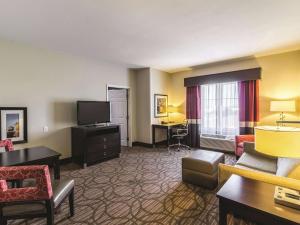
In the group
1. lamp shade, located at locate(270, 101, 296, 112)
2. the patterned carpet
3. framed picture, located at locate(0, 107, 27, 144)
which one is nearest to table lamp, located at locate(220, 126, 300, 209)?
the patterned carpet

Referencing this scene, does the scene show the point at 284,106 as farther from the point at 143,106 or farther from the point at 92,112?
the point at 92,112

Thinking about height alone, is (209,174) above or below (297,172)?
below

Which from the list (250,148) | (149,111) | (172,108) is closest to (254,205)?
(250,148)

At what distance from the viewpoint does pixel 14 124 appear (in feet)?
11.1

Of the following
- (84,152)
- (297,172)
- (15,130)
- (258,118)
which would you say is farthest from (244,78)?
(15,130)

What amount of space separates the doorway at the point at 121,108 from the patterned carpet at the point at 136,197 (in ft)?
6.22

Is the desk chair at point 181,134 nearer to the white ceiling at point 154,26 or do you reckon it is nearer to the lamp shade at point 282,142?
the white ceiling at point 154,26

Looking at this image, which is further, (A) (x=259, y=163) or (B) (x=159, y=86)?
(B) (x=159, y=86)

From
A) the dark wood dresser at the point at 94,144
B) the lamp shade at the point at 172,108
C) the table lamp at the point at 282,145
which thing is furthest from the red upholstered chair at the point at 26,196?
the lamp shade at the point at 172,108

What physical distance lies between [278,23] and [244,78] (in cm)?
205

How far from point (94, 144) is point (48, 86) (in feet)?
5.40

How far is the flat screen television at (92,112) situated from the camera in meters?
4.16

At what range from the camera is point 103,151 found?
13.9ft

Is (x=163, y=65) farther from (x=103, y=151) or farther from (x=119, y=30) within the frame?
(x=103, y=151)
